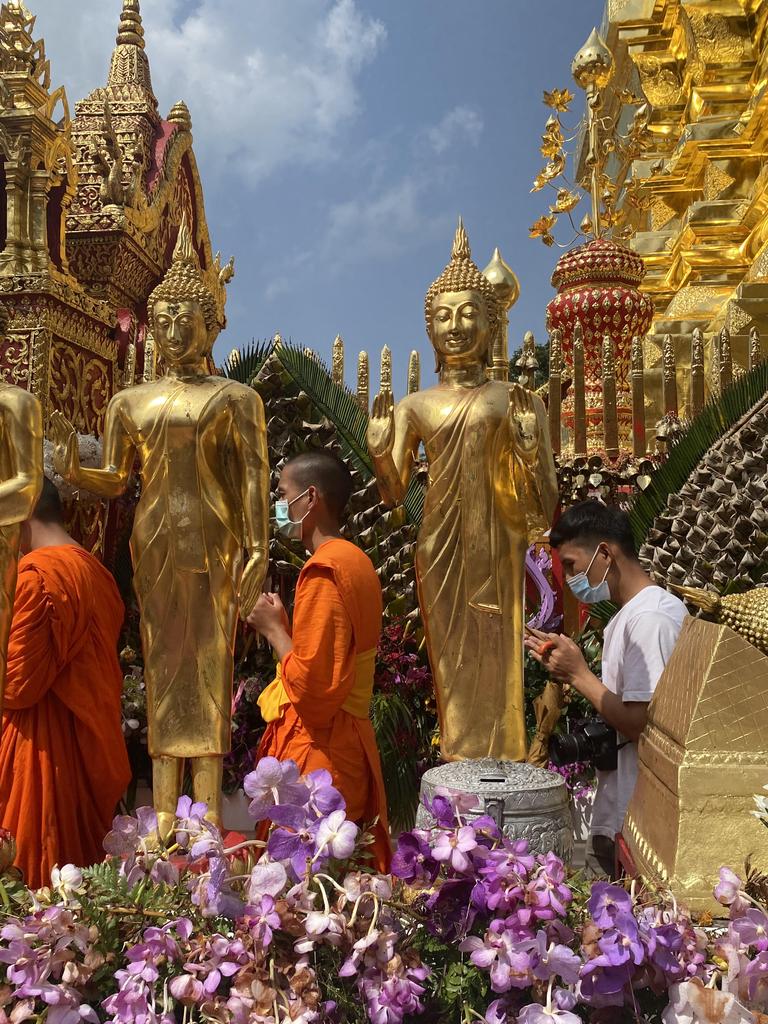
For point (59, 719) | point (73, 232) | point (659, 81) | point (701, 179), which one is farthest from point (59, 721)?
point (659, 81)

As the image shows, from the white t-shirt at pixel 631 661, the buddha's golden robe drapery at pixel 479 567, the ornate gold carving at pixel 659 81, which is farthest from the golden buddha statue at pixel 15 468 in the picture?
the ornate gold carving at pixel 659 81

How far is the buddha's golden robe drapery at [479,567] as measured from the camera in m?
2.86

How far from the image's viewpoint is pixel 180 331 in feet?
9.34

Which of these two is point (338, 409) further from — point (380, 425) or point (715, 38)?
point (715, 38)

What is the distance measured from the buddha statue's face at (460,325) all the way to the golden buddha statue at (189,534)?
0.58 m

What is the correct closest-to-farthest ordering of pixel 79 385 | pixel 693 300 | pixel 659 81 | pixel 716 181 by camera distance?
1. pixel 79 385
2. pixel 693 300
3. pixel 716 181
4. pixel 659 81

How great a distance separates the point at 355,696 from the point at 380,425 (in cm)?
80

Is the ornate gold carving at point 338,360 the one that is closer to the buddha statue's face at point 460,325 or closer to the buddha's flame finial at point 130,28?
the buddha statue's face at point 460,325

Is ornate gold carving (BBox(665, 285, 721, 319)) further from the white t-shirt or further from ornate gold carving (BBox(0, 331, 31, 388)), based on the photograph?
the white t-shirt

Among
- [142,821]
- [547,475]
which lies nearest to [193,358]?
[547,475]

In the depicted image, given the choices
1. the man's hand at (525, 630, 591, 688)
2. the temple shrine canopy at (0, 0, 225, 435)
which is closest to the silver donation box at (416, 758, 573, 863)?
the man's hand at (525, 630, 591, 688)

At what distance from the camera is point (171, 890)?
1.56 m

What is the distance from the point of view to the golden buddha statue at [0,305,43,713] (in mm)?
2590

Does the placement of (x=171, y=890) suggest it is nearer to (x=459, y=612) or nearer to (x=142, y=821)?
(x=142, y=821)
